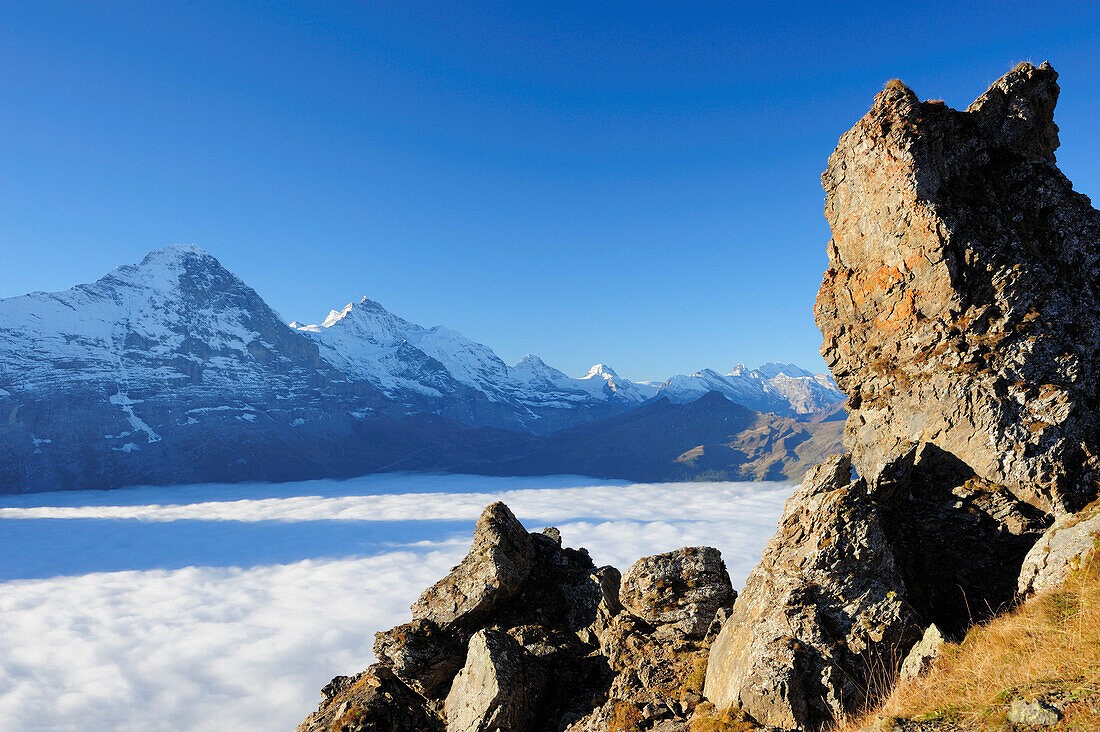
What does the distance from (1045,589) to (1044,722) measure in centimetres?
561

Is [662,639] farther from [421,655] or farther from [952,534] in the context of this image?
[952,534]

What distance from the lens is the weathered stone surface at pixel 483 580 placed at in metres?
19.8

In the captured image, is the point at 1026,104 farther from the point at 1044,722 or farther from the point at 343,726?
the point at 343,726

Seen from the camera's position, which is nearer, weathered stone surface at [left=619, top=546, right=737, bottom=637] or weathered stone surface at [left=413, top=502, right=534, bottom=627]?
weathered stone surface at [left=619, top=546, right=737, bottom=637]

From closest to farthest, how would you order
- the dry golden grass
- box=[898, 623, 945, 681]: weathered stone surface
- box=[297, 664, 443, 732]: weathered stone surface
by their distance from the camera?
the dry golden grass
box=[898, 623, 945, 681]: weathered stone surface
box=[297, 664, 443, 732]: weathered stone surface

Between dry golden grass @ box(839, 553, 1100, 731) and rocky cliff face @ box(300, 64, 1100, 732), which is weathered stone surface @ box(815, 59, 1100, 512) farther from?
dry golden grass @ box(839, 553, 1100, 731)

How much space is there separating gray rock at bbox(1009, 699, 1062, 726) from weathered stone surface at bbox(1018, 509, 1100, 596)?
5.18 meters

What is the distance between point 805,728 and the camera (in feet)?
37.4

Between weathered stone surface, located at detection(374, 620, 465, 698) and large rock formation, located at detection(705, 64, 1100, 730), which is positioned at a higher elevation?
large rock formation, located at detection(705, 64, 1100, 730)

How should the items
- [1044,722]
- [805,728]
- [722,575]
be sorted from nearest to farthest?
[1044,722]
[805,728]
[722,575]

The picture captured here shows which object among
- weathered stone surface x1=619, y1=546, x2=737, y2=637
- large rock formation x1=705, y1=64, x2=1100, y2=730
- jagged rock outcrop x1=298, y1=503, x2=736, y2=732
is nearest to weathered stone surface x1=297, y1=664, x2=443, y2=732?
jagged rock outcrop x1=298, y1=503, x2=736, y2=732

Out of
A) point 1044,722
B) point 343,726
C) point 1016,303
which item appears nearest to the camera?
point 1044,722

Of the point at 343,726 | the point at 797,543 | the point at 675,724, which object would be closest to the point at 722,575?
the point at 797,543

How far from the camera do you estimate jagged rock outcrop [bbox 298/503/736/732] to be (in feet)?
49.0
